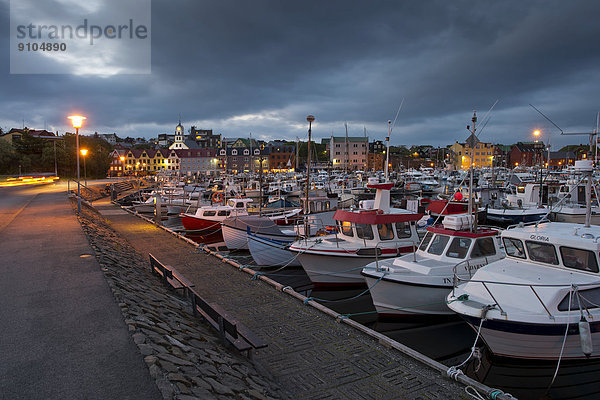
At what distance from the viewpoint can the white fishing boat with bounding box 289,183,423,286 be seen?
15.0m

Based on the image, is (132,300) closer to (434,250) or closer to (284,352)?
(284,352)

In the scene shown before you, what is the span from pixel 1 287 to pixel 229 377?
6768 millimetres

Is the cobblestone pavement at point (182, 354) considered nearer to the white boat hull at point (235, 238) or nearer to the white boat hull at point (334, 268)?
the white boat hull at point (334, 268)

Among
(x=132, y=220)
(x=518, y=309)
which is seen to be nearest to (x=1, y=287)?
(x=518, y=309)

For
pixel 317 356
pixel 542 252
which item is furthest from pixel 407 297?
pixel 317 356

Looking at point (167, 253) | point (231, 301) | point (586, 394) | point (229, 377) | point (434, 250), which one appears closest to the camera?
point (229, 377)

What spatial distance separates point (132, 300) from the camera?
348 inches

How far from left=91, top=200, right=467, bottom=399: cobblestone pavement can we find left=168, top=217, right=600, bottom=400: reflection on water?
148 centimetres

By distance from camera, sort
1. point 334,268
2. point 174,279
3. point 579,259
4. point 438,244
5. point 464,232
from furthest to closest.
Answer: point 334,268, point 438,244, point 464,232, point 174,279, point 579,259

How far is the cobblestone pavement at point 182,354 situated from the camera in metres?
5.48

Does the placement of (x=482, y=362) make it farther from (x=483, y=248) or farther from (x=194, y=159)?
(x=194, y=159)

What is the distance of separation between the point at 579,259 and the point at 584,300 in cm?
136

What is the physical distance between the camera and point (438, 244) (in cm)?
1302

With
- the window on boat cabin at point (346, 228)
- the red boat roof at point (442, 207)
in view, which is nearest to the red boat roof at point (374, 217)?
the window on boat cabin at point (346, 228)
